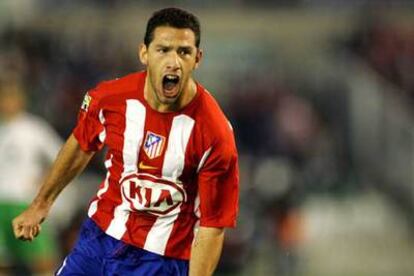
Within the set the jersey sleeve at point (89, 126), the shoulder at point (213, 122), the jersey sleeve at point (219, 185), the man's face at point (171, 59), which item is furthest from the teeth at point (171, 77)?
the jersey sleeve at point (89, 126)

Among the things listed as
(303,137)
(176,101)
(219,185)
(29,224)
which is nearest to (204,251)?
(219,185)

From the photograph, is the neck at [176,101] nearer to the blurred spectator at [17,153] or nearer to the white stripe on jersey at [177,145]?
the white stripe on jersey at [177,145]

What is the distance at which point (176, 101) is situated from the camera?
573 centimetres

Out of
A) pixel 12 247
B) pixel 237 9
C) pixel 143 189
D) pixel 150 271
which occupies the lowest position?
pixel 237 9

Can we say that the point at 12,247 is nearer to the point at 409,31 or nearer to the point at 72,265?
the point at 72,265

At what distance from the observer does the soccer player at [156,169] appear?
5625 mm

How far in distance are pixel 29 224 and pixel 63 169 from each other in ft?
0.98

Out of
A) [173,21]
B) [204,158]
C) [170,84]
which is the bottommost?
[204,158]

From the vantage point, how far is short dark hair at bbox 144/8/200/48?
5.59m

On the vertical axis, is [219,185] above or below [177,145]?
below

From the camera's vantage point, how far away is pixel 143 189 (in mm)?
5852

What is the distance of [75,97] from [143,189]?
27.7ft

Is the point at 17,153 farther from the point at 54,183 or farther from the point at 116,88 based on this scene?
the point at 116,88

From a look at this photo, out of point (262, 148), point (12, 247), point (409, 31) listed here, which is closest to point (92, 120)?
point (12, 247)
